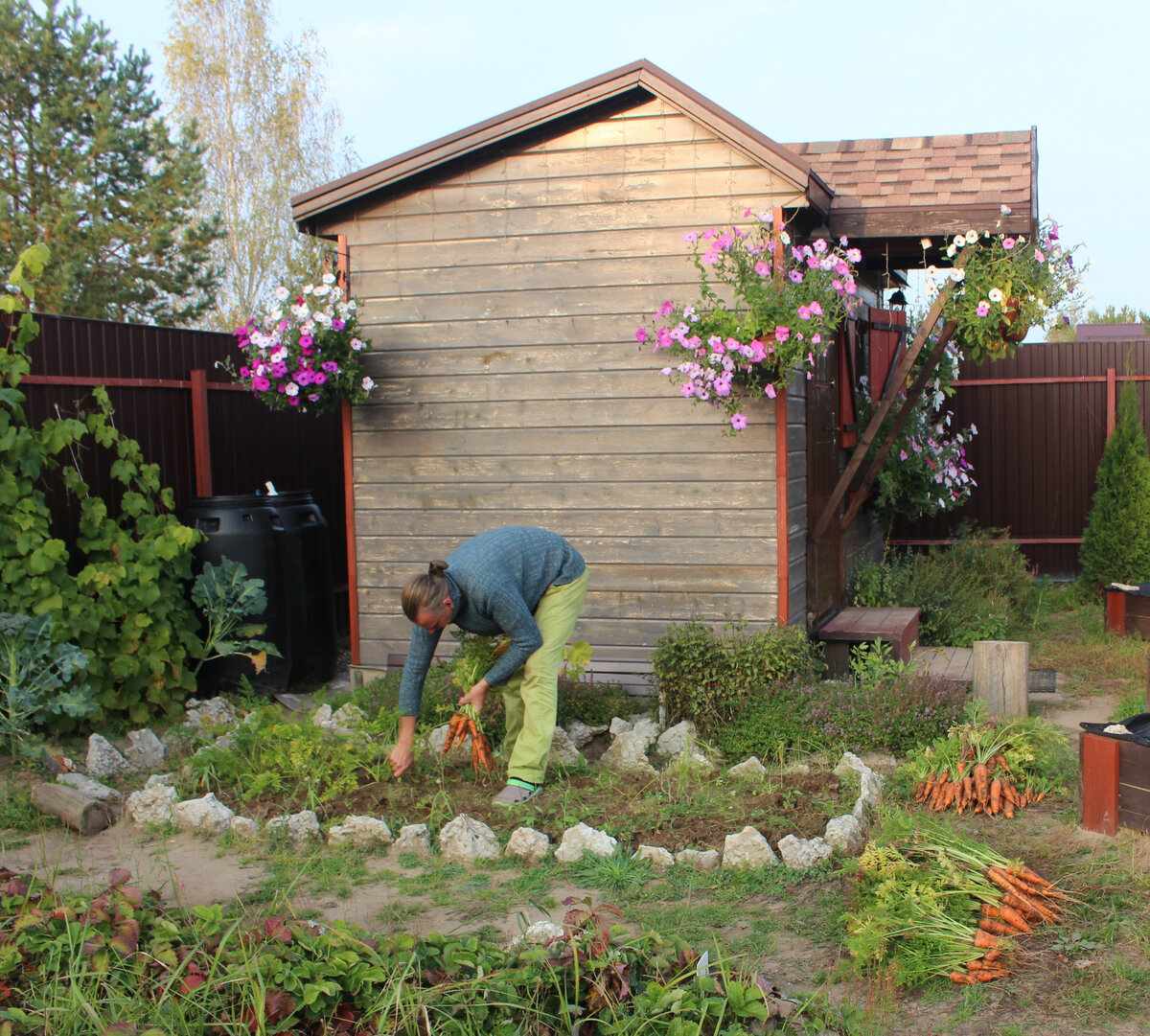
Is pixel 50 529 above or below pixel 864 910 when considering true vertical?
above

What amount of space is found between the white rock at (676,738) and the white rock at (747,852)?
131 centimetres

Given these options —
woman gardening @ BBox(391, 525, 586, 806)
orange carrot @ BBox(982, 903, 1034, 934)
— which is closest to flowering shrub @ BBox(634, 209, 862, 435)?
woman gardening @ BBox(391, 525, 586, 806)

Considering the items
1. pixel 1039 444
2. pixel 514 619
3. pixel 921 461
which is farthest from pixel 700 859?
pixel 1039 444

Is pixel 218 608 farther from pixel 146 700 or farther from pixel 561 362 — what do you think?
pixel 561 362

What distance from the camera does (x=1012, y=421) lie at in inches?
427

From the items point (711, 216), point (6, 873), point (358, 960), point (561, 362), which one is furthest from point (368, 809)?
point (711, 216)

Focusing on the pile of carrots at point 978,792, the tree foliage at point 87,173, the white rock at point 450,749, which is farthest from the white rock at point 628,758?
the tree foliage at point 87,173

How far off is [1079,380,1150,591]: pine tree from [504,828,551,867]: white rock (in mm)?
6917

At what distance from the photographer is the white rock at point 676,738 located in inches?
213

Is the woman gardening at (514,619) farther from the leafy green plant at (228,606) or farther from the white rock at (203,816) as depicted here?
the leafy green plant at (228,606)

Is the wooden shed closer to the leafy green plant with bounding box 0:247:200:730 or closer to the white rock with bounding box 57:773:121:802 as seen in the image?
the leafy green plant with bounding box 0:247:200:730

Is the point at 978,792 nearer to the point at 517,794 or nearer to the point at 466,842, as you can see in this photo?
the point at 517,794

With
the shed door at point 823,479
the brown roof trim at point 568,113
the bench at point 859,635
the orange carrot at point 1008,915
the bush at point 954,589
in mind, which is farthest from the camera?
the bush at point 954,589

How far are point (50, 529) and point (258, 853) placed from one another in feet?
9.35
